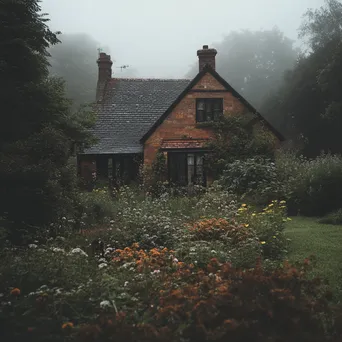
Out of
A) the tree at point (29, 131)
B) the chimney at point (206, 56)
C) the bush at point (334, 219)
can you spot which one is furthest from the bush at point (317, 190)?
the chimney at point (206, 56)

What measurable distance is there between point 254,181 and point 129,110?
986cm

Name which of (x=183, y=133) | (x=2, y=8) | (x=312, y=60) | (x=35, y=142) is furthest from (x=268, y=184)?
(x=312, y=60)

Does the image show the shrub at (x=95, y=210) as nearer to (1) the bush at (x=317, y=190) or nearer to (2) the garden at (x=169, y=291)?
(2) the garden at (x=169, y=291)

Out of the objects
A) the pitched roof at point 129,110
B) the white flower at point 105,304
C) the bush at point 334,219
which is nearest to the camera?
the white flower at point 105,304

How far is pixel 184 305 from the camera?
154 inches

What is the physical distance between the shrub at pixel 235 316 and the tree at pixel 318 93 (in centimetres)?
2663

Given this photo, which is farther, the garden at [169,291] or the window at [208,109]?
the window at [208,109]

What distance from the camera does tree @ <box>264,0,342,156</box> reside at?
28828 mm

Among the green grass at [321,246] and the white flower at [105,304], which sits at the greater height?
the white flower at [105,304]

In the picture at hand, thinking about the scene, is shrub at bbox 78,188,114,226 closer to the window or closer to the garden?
the garden

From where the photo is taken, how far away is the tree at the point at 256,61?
179 ft

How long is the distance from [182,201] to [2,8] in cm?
798

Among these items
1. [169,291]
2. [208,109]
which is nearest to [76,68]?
[208,109]

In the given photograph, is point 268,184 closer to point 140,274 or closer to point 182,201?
point 182,201
